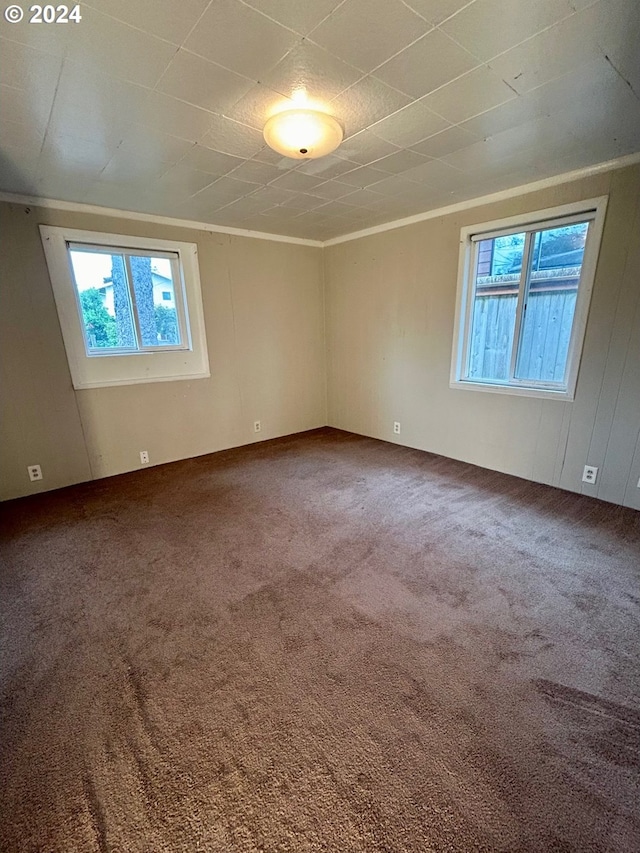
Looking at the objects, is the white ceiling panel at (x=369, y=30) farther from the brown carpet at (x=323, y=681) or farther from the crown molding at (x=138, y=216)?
the crown molding at (x=138, y=216)

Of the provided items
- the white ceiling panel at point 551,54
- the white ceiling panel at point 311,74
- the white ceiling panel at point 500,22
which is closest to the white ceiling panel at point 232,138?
the white ceiling panel at point 311,74

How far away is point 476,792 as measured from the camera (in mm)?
1100

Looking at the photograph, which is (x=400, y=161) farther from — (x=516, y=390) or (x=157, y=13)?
(x=516, y=390)

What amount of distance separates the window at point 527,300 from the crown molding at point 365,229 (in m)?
0.20

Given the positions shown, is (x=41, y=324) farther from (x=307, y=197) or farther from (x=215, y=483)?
(x=307, y=197)

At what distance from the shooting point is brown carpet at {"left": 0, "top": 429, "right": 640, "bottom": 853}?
3.44 feet

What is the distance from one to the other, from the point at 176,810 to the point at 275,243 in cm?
465

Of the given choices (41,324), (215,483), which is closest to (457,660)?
(215,483)

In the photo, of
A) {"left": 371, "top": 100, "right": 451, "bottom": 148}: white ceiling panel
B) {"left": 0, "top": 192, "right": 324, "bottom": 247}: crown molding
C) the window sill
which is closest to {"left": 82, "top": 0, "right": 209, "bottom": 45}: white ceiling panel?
{"left": 371, "top": 100, "right": 451, "bottom": 148}: white ceiling panel

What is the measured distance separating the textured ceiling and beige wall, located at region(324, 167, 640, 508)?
1.87 feet

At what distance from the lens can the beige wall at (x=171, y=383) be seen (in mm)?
2979

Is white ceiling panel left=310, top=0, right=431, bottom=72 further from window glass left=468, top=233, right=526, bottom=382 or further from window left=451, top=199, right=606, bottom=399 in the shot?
window glass left=468, top=233, right=526, bottom=382

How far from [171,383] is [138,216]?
5.26 feet

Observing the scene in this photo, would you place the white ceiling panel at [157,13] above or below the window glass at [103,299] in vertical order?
above
